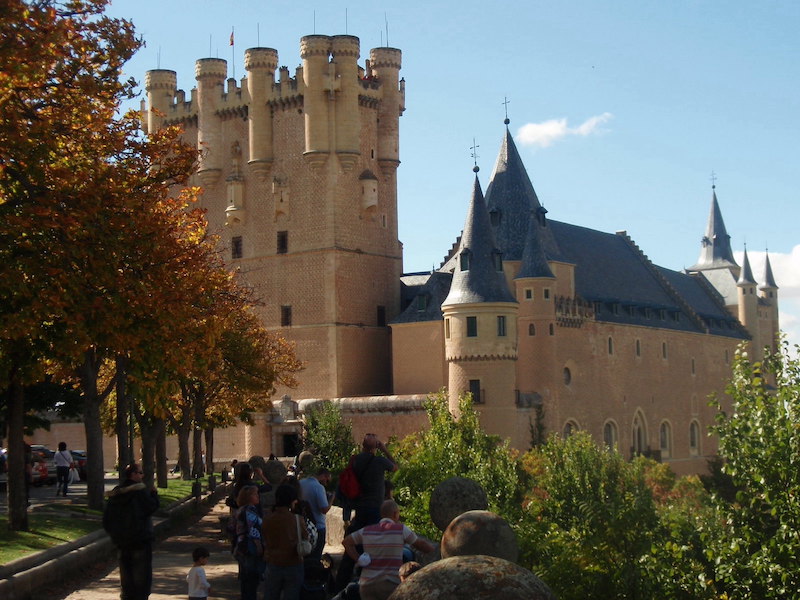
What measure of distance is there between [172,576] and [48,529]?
405cm

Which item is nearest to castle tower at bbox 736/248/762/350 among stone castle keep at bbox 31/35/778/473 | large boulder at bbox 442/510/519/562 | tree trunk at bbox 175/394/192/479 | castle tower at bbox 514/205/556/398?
stone castle keep at bbox 31/35/778/473

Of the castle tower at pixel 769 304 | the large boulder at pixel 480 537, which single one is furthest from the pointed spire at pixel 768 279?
the large boulder at pixel 480 537

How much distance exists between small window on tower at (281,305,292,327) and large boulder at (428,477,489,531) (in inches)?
1747

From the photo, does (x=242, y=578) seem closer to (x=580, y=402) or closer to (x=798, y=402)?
(x=798, y=402)

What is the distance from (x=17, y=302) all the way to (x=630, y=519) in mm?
8863

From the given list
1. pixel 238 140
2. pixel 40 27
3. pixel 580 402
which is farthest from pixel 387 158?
pixel 40 27

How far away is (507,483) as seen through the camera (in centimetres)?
2148

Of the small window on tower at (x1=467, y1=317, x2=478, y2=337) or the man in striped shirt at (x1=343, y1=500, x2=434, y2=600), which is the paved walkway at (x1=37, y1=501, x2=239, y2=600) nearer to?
the man in striped shirt at (x1=343, y1=500, x2=434, y2=600)

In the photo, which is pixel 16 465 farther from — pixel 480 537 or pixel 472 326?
pixel 472 326

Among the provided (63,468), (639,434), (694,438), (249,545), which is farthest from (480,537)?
(694,438)

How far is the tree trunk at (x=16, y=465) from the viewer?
19.6 m

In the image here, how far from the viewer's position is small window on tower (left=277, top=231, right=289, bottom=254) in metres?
59.7

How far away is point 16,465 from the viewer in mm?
19953

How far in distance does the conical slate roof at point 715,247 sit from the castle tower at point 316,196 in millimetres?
42942
